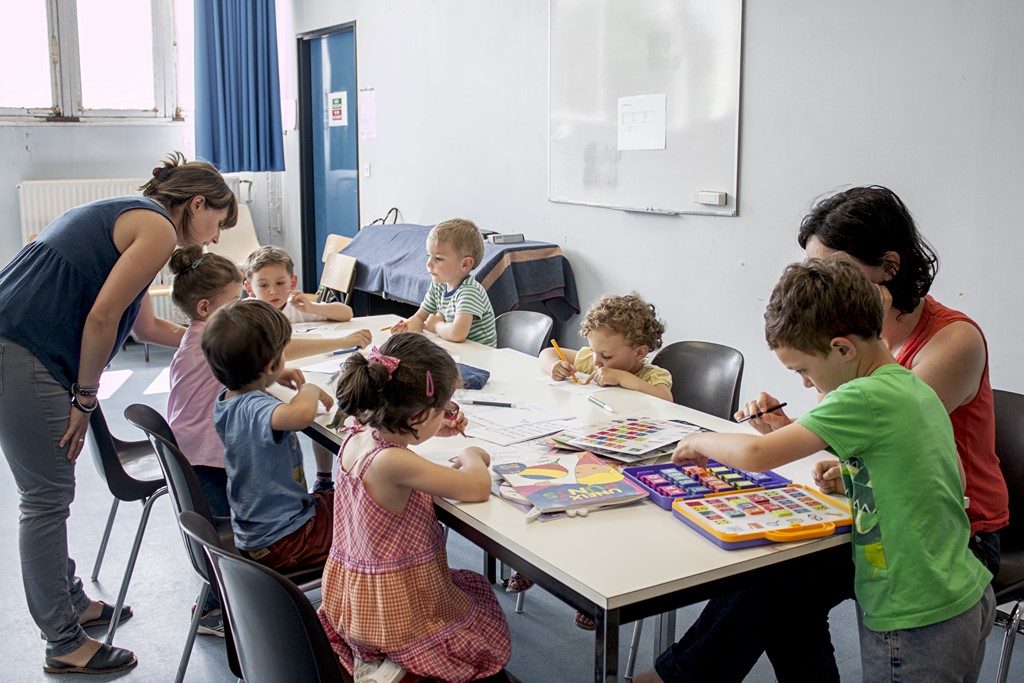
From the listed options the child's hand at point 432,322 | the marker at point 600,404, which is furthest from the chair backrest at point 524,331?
the marker at point 600,404

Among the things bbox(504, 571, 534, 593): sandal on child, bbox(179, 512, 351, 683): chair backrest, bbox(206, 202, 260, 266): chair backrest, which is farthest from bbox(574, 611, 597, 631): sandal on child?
bbox(206, 202, 260, 266): chair backrest

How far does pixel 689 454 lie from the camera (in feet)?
5.84

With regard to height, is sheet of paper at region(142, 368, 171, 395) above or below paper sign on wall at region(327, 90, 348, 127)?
below

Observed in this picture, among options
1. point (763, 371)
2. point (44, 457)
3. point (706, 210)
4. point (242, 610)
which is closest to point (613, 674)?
point (242, 610)

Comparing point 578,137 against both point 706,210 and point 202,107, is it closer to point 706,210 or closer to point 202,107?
point 706,210

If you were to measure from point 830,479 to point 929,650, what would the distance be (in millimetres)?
347

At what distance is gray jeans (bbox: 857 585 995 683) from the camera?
1519 millimetres

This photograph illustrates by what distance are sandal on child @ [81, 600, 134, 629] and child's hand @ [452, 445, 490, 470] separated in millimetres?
1413

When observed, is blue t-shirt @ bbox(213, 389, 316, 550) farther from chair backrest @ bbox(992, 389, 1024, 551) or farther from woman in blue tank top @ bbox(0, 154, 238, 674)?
chair backrest @ bbox(992, 389, 1024, 551)

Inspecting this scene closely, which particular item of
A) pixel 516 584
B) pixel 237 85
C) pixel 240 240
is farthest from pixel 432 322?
pixel 237 85

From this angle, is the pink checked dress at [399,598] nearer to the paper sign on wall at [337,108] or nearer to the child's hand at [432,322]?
the child's hand at [432,322]

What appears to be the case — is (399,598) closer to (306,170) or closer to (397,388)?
(397,388)

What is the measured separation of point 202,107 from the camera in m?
6.69

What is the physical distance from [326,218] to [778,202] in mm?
4273
